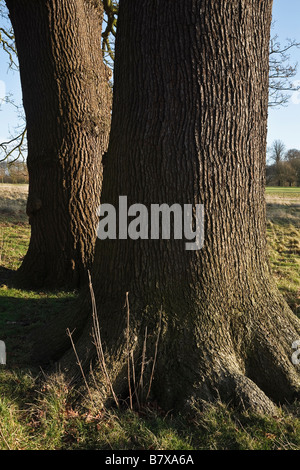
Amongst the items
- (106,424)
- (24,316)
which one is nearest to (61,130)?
(24,316)

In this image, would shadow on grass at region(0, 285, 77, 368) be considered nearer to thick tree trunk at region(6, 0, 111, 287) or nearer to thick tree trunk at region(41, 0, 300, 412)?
thick tree trunk at region(6, 0, 111, 287)

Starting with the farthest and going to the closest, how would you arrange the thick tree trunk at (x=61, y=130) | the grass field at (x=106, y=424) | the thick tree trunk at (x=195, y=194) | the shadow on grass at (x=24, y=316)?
the thick tree trunk at (x=61, y=130) < the shadow on grass at (x=24, y=316) < the thick tree trunk at (x=195, y=194) < the grass field at (x=106, y=424)

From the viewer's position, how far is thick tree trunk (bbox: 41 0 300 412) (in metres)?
3.32

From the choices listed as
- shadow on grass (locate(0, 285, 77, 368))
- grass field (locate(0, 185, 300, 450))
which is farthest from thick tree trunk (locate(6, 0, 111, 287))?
grass field (locate(0, 185, 300, 450))

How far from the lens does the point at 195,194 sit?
134 inches

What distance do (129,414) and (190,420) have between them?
46cm

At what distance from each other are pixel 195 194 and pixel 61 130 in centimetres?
325

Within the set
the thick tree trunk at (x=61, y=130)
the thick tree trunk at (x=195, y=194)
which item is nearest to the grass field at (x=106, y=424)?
the thick tree trunk at (x=195, y=194)

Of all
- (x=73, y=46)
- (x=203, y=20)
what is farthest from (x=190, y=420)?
(x=73, y=46)

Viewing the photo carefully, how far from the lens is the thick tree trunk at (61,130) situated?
588 centimetres

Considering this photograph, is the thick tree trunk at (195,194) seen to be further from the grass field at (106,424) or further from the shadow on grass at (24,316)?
the shadow on grass at (24,316)

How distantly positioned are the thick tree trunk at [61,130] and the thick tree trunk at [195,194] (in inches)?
96.7

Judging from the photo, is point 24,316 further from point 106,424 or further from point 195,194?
point 195,194

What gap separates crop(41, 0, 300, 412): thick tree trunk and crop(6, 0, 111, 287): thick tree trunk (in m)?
2.46
